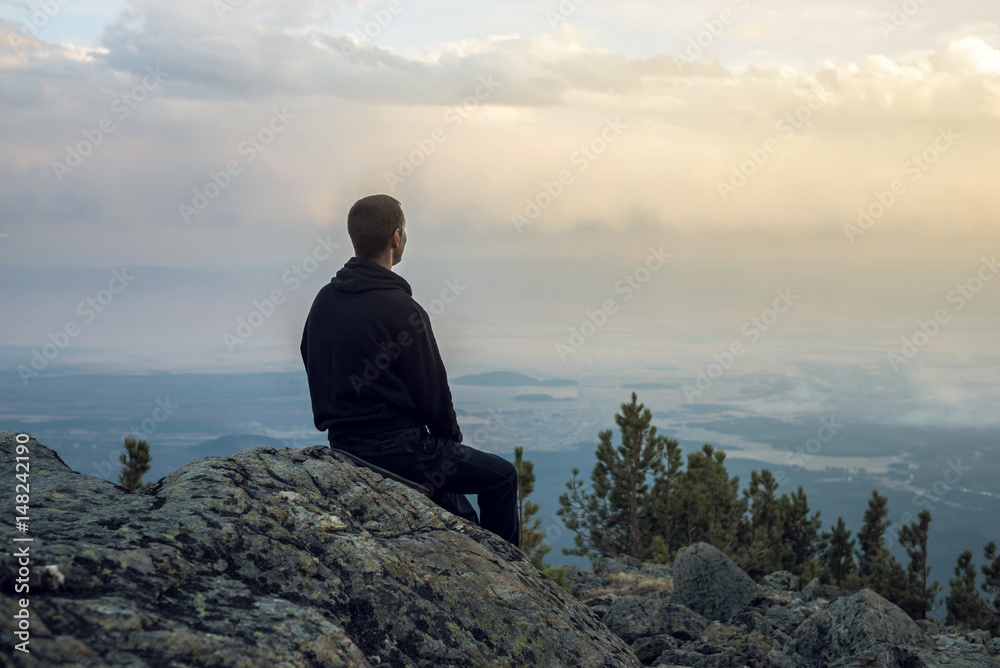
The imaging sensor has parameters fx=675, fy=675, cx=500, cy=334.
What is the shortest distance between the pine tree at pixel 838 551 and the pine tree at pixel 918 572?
62.5 inches

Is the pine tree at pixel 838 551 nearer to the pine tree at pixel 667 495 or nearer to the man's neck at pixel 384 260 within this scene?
the pine tree at pixel 667 495

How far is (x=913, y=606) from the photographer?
18141 millimetres

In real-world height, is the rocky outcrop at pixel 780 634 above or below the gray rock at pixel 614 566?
above

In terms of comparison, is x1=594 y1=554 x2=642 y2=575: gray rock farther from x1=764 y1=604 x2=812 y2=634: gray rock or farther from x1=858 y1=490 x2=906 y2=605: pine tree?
x1=858 y1=490 x2=906 y2=605: pine tree

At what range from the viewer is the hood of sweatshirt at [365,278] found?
5.25m

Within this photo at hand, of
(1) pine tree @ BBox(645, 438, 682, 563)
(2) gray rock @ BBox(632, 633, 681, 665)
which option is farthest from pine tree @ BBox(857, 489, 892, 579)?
(2) gray rock @ BBox(632, 633, 681, 665)

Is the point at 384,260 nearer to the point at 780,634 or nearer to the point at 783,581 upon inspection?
the point at 780,634

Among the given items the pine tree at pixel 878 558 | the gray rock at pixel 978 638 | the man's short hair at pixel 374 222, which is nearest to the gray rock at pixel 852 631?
the gray rock at pixel 978 638

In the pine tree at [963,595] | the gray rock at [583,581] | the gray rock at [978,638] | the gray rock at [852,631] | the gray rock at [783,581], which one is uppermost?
the gray rock at [852,631]

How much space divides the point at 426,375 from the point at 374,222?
1.28 metres

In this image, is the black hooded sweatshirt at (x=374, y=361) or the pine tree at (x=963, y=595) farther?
the pine tree at (x=963, y=595)

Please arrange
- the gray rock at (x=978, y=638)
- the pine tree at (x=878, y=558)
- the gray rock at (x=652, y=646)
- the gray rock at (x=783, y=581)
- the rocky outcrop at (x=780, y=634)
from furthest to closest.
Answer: the pine tree at (x=878, y=558) < the gray rock at (x=783, y=581) < the gray rock at (x=978, y=638) < the gray rock at (x=652, y=646) < the rocky outcrop at (x=780, y=634)

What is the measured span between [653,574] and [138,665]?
12729 millimetres

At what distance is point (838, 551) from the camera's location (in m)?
20.7
